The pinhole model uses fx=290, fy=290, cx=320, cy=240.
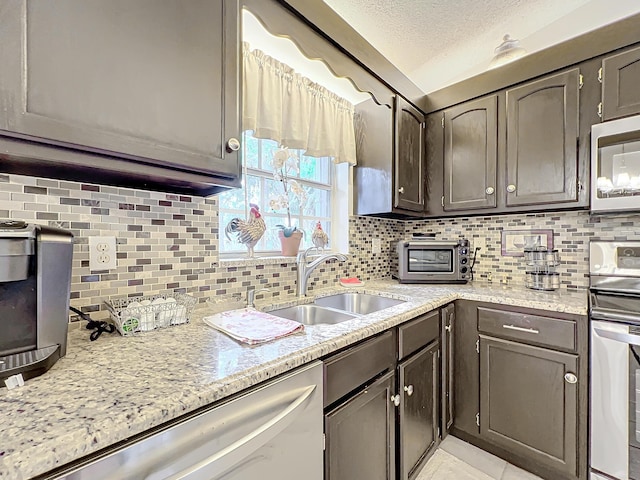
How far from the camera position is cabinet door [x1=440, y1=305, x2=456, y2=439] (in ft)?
5.39

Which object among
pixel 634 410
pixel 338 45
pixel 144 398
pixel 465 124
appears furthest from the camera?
pixel 465 124

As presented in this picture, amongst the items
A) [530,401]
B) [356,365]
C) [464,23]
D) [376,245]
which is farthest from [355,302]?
[464,23]

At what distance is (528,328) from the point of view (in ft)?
4.94

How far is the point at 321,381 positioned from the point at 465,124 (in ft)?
6.52

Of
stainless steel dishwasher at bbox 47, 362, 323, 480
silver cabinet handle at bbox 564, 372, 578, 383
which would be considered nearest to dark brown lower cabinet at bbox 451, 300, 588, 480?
silver cabinet handle at bbox 564, 372, 578, 383

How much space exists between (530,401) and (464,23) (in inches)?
92.2

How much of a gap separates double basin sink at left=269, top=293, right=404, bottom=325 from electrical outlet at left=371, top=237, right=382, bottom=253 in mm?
590

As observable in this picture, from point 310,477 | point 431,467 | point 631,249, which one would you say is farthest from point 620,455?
point 310,477

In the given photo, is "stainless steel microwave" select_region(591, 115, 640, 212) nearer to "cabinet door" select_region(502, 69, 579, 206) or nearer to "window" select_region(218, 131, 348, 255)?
"cabinet door" select_region(502, 69, 579, 206)

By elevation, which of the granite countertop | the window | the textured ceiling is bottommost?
the granite countertop

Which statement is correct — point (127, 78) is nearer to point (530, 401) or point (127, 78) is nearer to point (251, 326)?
point (251, 326)

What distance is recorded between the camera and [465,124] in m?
2.04

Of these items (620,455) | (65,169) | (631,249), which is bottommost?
(620,455)

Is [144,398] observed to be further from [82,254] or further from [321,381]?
[82,254]
